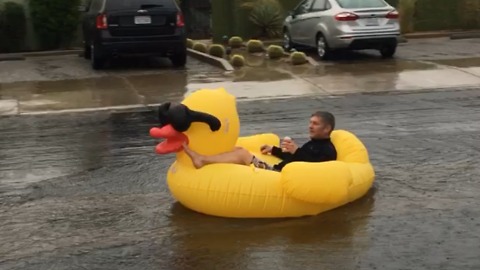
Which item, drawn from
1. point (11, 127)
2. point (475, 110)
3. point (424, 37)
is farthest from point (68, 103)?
point (424, 37)

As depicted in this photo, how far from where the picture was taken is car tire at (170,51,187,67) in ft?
55.1

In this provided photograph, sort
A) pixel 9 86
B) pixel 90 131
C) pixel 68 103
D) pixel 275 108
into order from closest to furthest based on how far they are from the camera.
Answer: pixel 90 131 → pixel 275 108 → pixel 68 103 → pixel 9 86

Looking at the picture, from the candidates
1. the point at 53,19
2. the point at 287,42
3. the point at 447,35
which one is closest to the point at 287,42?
the point at 287,42

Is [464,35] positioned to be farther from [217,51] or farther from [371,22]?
[217,51]

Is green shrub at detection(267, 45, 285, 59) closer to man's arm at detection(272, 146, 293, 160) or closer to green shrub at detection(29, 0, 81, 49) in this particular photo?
green shrub at detection(29, 0, 81, 49)

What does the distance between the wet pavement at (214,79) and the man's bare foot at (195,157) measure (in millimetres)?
6291

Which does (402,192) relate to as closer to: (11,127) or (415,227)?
(415,227)

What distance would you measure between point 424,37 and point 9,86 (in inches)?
518

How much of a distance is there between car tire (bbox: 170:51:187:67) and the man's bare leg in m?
10.5

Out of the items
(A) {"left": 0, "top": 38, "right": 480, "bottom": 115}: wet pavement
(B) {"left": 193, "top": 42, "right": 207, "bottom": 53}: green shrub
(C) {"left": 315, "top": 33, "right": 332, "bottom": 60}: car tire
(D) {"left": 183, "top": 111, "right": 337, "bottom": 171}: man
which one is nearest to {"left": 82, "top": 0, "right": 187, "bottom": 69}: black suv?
(A) {"left": 0, "top": 38, "right": 480, "bottom": 115}: wet pavement

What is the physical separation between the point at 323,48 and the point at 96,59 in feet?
16.8

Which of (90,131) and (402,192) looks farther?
(90,131)

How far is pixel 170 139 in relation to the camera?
6.26 meters

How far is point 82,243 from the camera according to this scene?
18.8 ft
